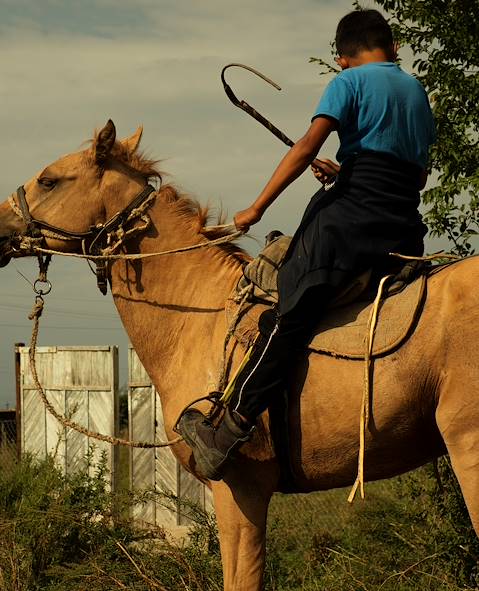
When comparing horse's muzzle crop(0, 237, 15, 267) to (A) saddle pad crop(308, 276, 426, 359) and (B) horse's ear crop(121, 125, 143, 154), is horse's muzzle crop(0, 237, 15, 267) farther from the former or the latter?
(A) saddle pad crop(308, 276, 426, 359)

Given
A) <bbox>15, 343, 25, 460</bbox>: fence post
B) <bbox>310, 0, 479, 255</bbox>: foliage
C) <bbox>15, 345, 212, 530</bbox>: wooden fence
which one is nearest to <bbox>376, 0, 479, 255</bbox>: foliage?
<bbox>310, 0, 479, 255</bbox>: foliage

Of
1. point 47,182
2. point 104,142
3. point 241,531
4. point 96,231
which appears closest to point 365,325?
point 241,531

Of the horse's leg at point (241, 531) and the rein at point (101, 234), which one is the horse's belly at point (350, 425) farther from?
the rein at point (101, 234)

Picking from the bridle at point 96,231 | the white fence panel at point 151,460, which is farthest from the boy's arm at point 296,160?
the white fence panel at point 151,460

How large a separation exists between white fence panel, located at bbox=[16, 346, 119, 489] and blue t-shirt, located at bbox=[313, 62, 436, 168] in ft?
26.6

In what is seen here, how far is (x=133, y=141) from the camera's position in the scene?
6031 millimetres

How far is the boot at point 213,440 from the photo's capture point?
4.89m

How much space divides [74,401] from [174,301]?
8095 mm

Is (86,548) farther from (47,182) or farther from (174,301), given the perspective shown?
(47,182)

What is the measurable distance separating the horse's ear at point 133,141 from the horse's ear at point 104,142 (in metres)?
0.18

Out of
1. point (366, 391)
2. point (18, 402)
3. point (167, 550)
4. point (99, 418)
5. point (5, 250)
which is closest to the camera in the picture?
point (366, 391)

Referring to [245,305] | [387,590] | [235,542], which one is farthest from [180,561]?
[245,305]

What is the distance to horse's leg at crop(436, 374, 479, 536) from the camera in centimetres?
436

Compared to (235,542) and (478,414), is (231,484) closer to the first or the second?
(235,542)
